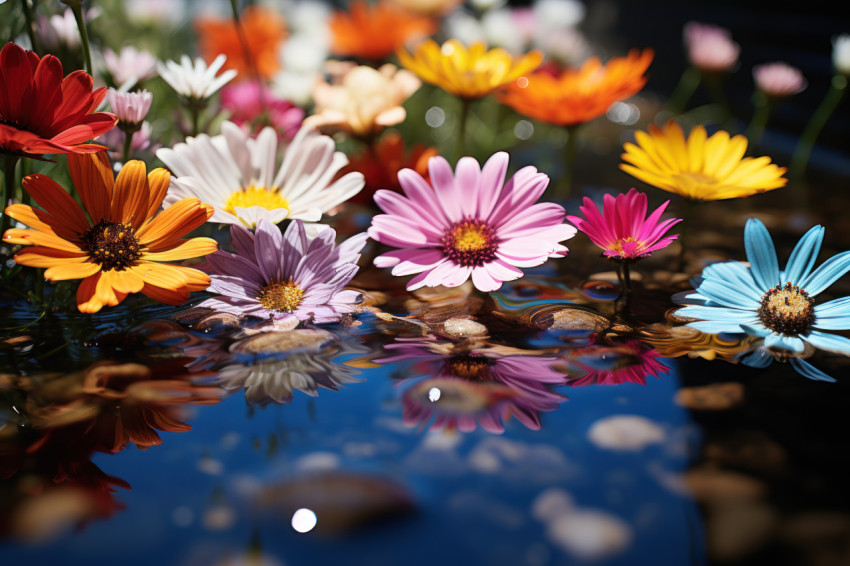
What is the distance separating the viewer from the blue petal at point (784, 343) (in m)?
0.71

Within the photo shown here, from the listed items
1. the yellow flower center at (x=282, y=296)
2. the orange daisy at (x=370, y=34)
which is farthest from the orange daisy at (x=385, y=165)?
the orange daisy at (x=370, y=34)

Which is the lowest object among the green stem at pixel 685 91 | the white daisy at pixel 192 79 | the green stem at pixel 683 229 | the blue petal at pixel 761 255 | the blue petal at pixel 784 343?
the blue petal at pixel 784 343

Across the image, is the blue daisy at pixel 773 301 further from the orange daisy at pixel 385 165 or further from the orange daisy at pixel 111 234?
the orange daisy at pixel 111 234

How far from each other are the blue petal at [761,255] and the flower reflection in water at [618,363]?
0.16 metres

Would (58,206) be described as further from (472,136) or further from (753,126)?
(753,126)

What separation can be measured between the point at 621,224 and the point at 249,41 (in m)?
1.57

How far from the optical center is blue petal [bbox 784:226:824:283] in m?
0.74

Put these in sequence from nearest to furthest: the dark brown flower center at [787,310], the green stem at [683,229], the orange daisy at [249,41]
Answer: the dark brown flower center at [787,310] → the green stem at [683,229] → the orange daisy at [249,41]

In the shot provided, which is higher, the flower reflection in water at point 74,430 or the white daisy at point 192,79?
the white daisy at point 192,79

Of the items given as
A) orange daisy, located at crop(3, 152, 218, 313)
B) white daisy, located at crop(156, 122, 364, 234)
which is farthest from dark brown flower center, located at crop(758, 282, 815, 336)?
orange daisy, located at crop(3, 152, 218, 313)

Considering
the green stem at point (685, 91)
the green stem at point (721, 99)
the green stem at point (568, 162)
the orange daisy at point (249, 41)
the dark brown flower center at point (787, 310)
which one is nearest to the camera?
the dark brown flower center at point (787, 310)

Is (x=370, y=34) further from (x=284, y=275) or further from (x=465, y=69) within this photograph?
(x=284, y=275)

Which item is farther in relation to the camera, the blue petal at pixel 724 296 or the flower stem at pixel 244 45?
the flower stem at pixel 244 45

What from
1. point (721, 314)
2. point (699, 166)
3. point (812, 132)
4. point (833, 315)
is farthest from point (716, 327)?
point (812, 132)
